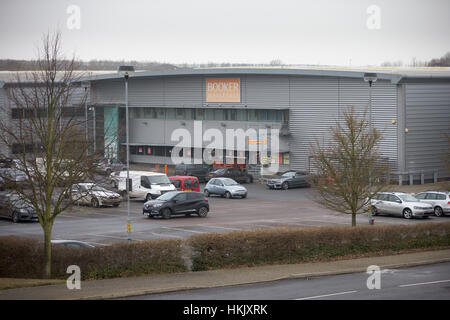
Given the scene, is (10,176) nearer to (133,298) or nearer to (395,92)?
(133,298)

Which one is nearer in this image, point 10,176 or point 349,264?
point 10,176

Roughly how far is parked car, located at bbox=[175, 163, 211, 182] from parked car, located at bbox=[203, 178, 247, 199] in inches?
297

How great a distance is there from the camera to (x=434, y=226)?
21656mm

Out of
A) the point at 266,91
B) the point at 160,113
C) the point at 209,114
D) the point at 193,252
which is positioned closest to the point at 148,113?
the point at 160,113

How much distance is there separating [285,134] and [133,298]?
3815 cm

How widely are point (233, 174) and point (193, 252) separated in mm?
32304

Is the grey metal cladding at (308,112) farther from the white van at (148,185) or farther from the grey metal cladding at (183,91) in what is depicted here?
the white van at (148,185)

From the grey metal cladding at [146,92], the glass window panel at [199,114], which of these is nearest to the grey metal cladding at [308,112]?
the glass window panel at [199,114]

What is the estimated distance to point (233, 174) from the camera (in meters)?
49.4

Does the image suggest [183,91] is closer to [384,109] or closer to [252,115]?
[252,115]

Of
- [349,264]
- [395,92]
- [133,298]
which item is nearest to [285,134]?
[395,92]

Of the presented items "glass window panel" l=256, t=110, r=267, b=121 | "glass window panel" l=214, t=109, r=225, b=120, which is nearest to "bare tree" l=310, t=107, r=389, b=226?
"glass window panel" l=256, t=110, r=267, b=121

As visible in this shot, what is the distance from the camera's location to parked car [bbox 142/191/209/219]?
3111cm

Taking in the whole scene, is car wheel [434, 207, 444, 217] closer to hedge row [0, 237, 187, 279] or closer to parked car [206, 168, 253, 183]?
parked car [206, 168, 253, 183]
